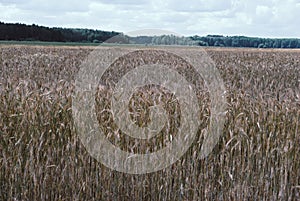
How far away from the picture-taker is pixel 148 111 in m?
5.50

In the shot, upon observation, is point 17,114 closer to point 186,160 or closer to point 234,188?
point 186,160

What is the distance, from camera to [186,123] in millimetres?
5008

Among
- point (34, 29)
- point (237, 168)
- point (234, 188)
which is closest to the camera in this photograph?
point (234, 188)

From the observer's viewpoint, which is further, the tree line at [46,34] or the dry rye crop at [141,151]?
the tree line at [46,34]

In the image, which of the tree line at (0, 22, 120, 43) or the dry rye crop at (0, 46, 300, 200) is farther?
the tree line at (0, 22, 120, 43)

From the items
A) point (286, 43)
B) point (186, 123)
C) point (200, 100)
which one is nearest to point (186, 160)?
point (186, 123)

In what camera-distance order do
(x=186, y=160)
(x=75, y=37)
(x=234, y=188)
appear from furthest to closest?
(x=75, y=37), (x=186, y=160), (x=234, y=188)

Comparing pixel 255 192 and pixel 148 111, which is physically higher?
pixel 148 111

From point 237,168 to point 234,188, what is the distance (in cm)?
40

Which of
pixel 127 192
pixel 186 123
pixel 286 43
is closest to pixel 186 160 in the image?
pixel 186 123

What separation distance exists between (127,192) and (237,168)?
3.27ft

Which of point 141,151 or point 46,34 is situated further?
point 46,34

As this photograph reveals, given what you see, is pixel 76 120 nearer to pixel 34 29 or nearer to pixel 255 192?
pixel 255 192

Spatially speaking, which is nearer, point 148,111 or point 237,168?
point 237,168
